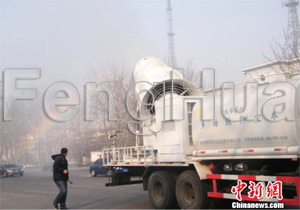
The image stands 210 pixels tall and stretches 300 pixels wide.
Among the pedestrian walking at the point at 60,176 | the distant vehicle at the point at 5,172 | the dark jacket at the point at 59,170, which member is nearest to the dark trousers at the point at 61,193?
the pedestrian walking at the point at 60,176

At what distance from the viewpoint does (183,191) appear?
10000 millimetres

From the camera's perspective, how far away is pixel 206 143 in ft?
31.3

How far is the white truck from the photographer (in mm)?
7844

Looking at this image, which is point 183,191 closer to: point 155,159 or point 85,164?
point 155,159

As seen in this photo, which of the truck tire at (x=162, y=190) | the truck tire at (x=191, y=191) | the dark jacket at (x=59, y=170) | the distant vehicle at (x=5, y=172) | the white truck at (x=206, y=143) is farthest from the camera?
the distant vehicle at (x=5, y=172)

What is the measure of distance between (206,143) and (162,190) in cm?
209

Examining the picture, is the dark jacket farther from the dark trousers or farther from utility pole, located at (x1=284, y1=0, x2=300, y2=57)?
utility pole, located at (x1=284, y1=0, x2=300, y2=57)

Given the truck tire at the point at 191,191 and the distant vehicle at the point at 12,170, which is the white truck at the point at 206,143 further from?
the distant vehicle at the point at 12,170

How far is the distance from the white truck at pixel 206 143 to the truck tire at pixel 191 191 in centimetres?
2

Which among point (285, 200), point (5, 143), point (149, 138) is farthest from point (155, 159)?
point (5, 143)

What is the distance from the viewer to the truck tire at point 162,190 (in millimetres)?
10391

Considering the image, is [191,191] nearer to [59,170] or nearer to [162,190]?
[162,190]

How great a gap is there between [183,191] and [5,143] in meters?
50.8

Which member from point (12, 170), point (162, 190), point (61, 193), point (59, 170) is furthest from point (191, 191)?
point (12, 170)
